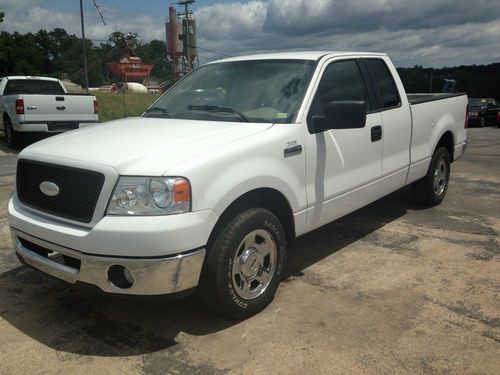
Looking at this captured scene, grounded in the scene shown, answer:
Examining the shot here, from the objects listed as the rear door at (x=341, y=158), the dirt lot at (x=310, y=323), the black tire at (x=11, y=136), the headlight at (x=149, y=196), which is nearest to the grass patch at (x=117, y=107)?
the black tire at (x=11, y=136)

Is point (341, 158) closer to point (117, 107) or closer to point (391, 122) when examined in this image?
point (391, 122)

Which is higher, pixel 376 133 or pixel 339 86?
pixel 339 86

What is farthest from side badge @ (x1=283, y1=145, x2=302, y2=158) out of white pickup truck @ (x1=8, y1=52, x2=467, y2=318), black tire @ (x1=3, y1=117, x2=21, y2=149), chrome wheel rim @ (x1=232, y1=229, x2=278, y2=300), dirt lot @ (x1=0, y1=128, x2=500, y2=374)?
black tire @ (x1=3, y1=117, x2=21, y2=149)

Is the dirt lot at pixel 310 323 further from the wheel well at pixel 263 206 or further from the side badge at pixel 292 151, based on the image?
the side badge at pixel 292 151

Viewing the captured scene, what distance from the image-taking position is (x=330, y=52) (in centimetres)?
473

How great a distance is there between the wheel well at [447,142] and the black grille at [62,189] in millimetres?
4609

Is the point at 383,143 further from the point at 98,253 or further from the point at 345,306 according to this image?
the point at 98,253

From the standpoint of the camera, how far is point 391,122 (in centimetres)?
505

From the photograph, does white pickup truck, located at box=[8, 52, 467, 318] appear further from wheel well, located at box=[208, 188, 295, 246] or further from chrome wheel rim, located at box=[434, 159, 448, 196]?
chrome wheel rim, located at box=[434, 159, 448, 196]

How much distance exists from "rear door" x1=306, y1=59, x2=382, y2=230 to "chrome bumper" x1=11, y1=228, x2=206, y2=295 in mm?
1301

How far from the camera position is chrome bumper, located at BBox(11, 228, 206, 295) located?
2986mm

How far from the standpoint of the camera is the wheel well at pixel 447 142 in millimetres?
6441

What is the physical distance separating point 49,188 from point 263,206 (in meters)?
1.46

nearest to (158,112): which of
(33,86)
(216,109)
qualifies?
(216,109)
